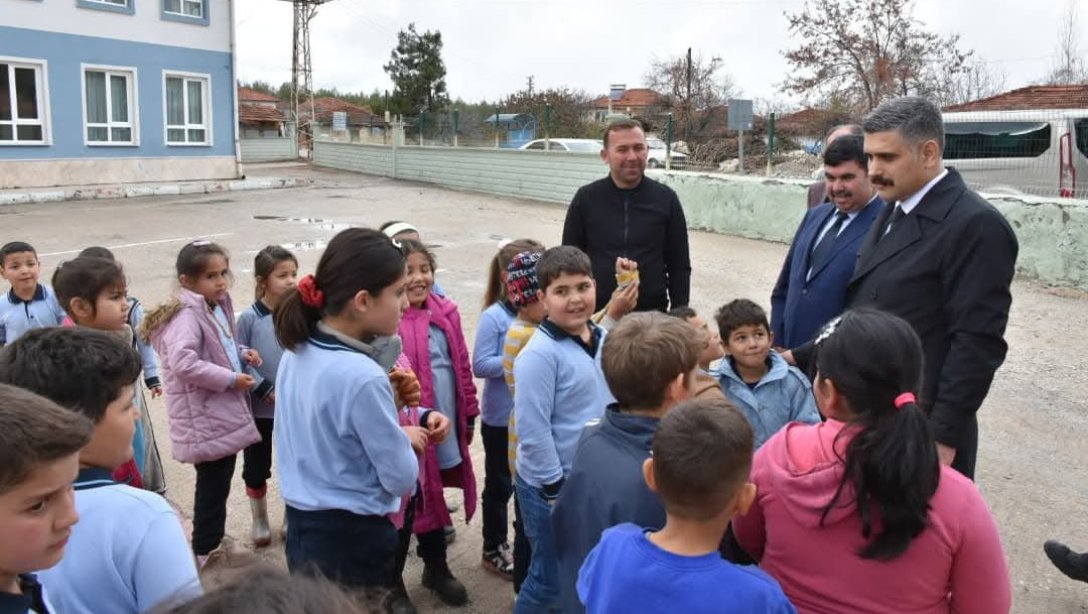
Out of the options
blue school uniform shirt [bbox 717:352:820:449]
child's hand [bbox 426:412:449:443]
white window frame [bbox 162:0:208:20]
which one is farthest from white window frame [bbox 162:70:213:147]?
blue school uniform shirt [bbox 717:352:820:449]

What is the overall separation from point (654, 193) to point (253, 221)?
536 inches

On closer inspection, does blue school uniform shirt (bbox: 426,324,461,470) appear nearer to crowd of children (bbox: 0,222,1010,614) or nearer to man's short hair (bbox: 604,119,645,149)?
crowd of children (bbox: 0,222,1010,614)

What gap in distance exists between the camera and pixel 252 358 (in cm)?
385

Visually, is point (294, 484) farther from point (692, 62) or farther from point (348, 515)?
point (692, 62)

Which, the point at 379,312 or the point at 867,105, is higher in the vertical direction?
the point at 867,105

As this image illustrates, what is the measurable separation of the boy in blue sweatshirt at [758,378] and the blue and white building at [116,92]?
22847 millimetres

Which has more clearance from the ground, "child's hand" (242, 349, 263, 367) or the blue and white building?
the blue and white building

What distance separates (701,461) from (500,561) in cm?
221

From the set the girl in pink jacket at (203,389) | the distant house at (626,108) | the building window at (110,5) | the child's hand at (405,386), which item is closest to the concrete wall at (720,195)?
the distant house at (626,108)

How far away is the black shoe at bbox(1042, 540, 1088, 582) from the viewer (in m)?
3.44

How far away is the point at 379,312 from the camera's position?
8.29ft

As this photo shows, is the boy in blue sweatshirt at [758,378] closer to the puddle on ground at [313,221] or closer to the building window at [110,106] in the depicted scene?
the puddle on ground at [313,221]

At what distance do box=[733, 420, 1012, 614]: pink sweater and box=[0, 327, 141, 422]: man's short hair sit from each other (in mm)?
1519

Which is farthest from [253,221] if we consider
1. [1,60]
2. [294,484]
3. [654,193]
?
[294,484]
